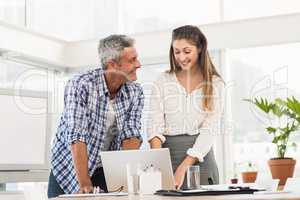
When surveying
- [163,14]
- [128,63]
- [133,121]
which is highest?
[163,14]

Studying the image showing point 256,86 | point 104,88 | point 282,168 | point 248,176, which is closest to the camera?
point 104,88

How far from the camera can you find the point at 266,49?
5035 millimetres

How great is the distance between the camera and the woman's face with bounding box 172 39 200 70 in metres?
2.90

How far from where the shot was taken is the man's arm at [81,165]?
2.60 metres

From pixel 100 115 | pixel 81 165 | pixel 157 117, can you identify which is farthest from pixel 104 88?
pixel 81 165

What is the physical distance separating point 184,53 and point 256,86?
231 cm

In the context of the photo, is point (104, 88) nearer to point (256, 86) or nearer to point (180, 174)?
point (180, 174)

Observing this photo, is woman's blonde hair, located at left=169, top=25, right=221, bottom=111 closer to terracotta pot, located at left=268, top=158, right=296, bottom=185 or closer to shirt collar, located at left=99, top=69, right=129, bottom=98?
shirt collar, located at left=99, top=69, right=129, bottom=98

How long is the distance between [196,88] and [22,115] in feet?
8.33

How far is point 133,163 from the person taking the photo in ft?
7.64

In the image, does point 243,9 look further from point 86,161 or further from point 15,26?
point 86,161

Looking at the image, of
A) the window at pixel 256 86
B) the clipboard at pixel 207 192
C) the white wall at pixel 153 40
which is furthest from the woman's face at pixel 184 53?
the window at pixel 256 86

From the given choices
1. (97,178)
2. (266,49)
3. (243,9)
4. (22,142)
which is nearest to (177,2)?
(243,9)

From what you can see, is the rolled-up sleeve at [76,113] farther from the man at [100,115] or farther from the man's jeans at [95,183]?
the man's jeans at [95,183]
